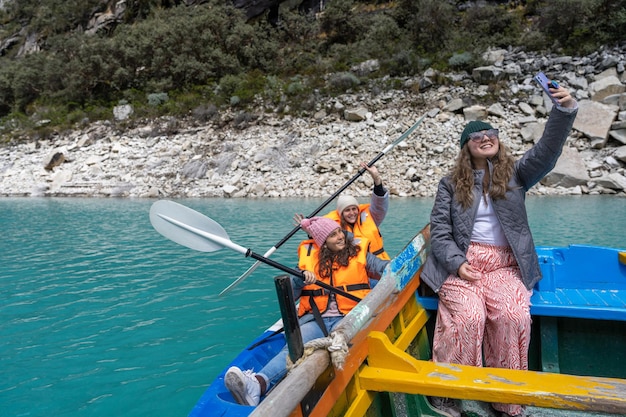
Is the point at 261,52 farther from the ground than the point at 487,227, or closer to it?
farther from the ground

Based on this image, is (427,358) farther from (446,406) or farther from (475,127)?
(475,127)

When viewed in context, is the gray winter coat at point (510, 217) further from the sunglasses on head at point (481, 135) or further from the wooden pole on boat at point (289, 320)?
the wooden pole on boat at point (289, 320)

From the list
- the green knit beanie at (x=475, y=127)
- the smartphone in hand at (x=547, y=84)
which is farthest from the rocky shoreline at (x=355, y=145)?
the smartphone in hand at (x=547, y=84)

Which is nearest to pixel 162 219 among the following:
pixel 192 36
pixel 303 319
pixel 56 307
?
pixel 303 319

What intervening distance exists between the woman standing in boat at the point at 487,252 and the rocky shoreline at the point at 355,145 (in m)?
13.3

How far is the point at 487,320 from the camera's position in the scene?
2445mm

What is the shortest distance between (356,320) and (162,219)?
1.82m

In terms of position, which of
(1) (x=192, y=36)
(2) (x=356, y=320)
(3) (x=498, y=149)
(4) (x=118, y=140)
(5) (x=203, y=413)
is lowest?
(4) (x=118, y=140)

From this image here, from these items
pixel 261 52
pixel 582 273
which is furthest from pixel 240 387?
pixel 261 52

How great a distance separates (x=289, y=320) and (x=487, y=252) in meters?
1.51

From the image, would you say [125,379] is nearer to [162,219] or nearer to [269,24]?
[162,219]

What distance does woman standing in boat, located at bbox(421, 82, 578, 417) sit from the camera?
2.36 metres

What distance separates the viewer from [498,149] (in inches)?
106

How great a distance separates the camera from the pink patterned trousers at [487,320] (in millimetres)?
2344
